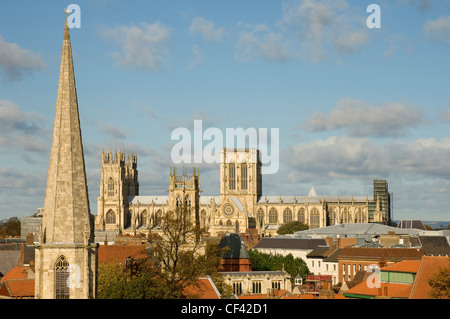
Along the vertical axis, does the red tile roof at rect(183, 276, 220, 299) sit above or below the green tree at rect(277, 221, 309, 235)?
below

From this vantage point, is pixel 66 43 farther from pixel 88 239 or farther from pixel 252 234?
pixel 252 234

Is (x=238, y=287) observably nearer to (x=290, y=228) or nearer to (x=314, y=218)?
(x=290, y=228)

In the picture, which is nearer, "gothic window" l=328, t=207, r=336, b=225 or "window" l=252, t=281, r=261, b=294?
"window" l=252, t=281, r=261, b=294

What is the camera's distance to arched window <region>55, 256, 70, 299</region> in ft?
95.6

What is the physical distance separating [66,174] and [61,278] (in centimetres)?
406

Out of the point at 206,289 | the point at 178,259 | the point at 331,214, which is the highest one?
the point at 331,214

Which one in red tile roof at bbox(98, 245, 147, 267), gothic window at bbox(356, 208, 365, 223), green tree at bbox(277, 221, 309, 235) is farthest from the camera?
gothic window at bbox(356, 208, 365, 223)

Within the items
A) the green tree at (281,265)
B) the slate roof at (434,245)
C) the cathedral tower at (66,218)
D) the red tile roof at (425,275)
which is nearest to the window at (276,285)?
the green tree at (281,265)

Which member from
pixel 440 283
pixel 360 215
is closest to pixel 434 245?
pixel 440 283

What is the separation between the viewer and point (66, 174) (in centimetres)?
2989

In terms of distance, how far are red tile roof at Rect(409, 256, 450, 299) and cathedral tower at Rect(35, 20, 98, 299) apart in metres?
29.3

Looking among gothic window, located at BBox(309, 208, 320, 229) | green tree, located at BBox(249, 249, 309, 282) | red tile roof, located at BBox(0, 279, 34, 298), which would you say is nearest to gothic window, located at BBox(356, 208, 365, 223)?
gothic window, located at BBox(309, 208, 320, 229)

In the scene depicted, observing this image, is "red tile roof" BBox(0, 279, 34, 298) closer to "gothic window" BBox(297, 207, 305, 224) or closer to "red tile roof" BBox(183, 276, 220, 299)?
"red tile roof" BBox(183, 276, 220, 299)
